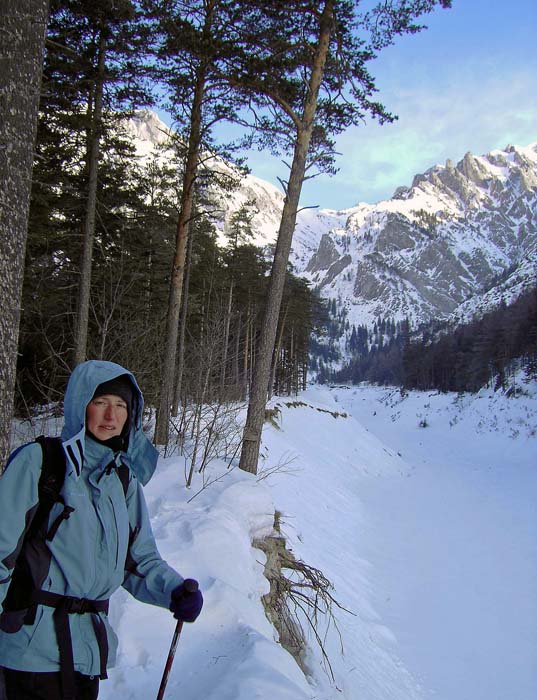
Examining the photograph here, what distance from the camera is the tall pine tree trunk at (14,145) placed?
10.4 ft

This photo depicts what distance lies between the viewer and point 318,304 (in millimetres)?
35656

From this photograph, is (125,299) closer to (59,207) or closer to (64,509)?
(59,207)

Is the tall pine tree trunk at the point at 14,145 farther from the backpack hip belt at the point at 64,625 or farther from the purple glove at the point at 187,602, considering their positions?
the purple glove at the point at 187,602

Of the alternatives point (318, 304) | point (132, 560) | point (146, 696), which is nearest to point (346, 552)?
point (146, 696)

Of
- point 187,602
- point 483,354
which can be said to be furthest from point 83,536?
point 483,354

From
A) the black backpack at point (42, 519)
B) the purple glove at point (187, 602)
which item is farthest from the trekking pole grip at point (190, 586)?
the black backpack at point (42, 519)

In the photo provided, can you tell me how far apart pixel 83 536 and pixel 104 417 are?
0.51 meters

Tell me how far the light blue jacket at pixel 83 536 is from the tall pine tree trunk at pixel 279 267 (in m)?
4.77

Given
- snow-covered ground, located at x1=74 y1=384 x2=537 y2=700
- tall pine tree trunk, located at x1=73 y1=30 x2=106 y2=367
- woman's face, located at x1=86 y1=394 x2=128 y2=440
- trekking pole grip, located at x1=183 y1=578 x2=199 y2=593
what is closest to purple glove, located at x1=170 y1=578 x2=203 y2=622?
trekking pole grip, located at x1=183 y1=578 x2=199 y2=593

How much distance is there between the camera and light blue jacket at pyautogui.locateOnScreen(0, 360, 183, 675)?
1617 mm

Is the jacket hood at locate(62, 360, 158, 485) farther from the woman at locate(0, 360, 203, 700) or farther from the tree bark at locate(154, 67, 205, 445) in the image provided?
the tree bark at locate(154, 67, 205, 445)

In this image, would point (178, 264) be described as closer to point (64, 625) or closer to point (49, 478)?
point (49, 478)

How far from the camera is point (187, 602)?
79.0 inches

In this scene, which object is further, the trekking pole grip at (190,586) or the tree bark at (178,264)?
the tree bark at (178,264)
